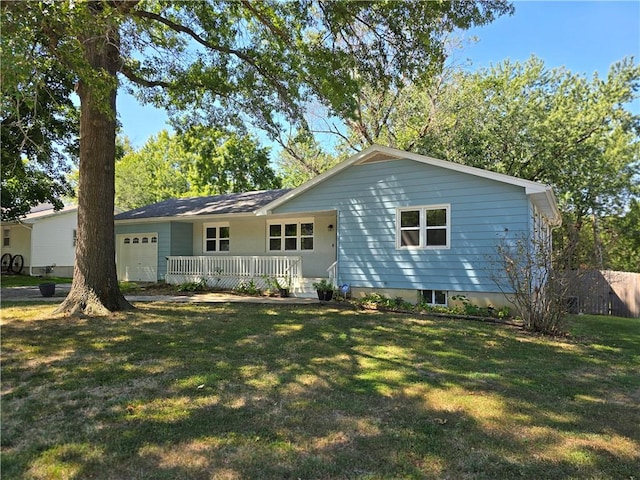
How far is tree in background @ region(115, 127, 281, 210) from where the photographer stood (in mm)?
29391

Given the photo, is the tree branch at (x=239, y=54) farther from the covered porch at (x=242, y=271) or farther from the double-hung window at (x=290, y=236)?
the covered porch at (x=242, y=271)

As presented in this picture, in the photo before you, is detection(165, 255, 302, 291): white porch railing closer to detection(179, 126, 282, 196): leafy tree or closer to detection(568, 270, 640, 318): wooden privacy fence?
detection(568, 270, 640, 318): wooden privacy fence

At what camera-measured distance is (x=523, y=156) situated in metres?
22.0

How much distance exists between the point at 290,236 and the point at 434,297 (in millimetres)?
6035

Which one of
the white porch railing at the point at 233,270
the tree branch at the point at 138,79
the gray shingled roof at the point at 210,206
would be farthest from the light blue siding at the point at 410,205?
the tree branch at the point at 138,79

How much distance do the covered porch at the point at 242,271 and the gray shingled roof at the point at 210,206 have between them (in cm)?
177

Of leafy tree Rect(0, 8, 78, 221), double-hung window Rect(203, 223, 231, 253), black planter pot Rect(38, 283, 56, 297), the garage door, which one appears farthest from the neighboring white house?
black planter pot Rect(38, 283, 56, 297)

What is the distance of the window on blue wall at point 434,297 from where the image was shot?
11.0 m

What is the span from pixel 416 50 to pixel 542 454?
8585 mm

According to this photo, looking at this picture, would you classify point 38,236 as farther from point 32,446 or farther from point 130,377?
point 32,446

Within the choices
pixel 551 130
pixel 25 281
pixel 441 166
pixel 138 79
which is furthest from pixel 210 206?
pixel 551 130

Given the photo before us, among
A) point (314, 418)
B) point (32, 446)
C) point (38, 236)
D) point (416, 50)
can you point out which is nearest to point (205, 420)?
point (314, 418)

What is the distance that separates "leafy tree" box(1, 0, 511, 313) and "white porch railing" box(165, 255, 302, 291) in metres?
4.62

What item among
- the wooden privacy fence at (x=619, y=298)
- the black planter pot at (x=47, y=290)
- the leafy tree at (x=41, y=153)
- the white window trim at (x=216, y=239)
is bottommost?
the wooden privacy fence at (x=619, y=298)
